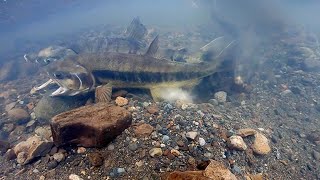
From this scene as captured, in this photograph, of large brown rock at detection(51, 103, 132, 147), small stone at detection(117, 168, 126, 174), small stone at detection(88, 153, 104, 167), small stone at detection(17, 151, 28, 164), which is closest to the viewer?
small stone at detection(117, 168, 126, 174)


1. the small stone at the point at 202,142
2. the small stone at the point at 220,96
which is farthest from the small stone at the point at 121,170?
the small stone at the point at 220,96

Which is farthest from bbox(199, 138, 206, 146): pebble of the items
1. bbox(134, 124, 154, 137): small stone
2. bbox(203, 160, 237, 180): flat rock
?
bbox(203, 160, 237, 180): flat rock

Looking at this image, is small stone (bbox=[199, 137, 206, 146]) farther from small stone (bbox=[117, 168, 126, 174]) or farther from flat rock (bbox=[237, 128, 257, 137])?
small stone (bbox=[117, 168, 126, 174])

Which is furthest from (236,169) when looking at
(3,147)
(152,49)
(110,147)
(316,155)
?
(3,147)

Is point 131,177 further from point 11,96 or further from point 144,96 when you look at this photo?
point 11,96

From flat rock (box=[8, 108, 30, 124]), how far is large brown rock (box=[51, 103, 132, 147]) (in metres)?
3.19

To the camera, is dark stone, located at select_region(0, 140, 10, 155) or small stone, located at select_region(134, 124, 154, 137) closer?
small stone, located at select_region(134, 124, 154, 137)

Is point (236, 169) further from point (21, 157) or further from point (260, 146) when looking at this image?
point (21, 157)

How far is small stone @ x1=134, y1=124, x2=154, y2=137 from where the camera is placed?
15.0 ft

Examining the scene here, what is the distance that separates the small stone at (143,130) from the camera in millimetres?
4557

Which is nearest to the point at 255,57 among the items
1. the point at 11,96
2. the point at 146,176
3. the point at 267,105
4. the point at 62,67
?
the point at 267,105

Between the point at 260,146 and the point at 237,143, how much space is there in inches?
25.3

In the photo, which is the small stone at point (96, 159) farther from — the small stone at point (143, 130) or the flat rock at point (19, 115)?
the flat rock at point (19, 115)

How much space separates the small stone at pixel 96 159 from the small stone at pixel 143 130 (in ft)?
2.46
